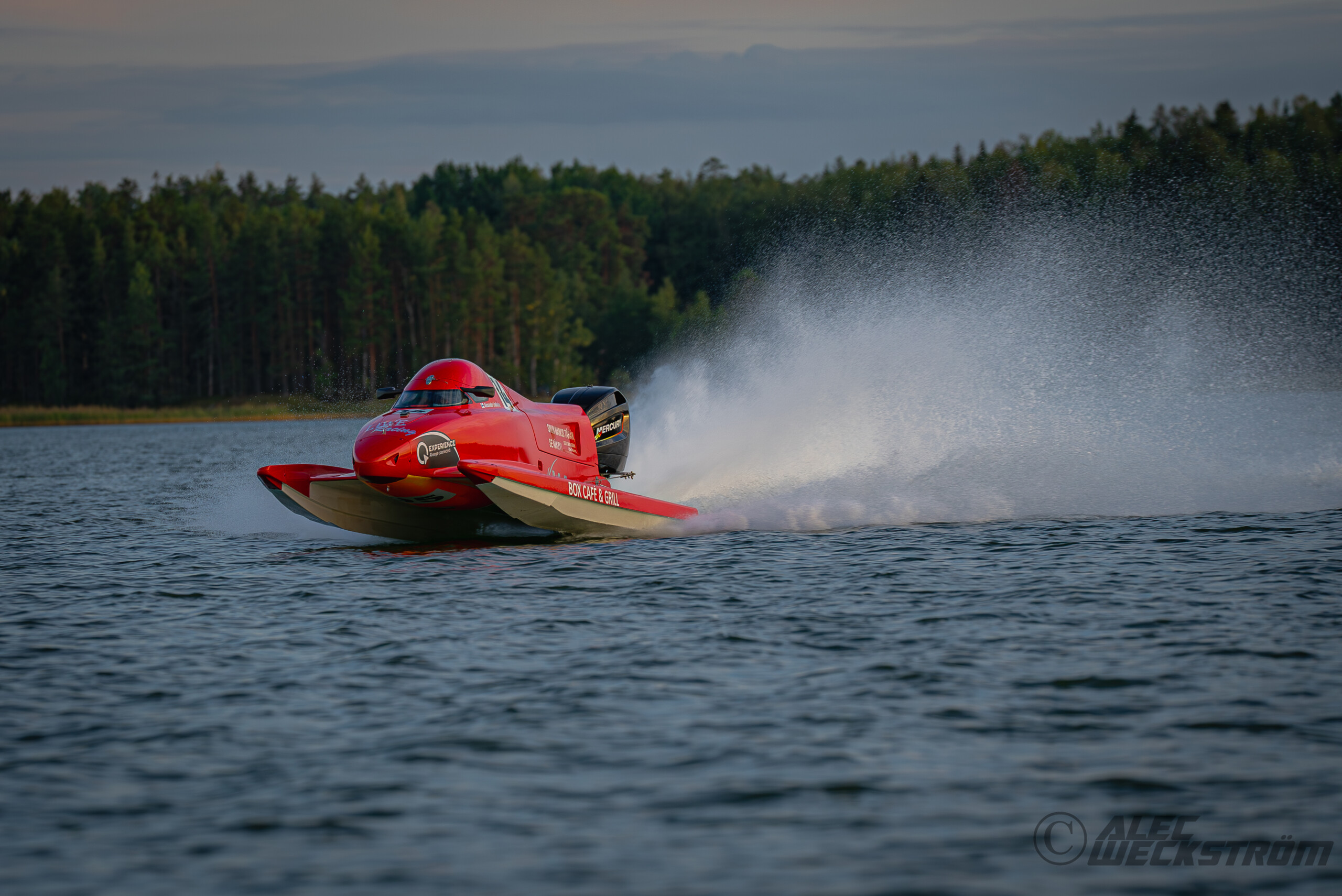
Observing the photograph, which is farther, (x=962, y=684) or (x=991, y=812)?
(x=962, y=684)

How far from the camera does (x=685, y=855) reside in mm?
6277

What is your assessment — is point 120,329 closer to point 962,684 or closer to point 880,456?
point 880,456

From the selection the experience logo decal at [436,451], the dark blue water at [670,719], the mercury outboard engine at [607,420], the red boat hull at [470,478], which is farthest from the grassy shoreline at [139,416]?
the dark blue water at [670,719]

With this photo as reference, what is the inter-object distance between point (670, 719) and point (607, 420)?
1125 cm

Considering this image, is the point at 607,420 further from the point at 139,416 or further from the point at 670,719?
the point at 139,416

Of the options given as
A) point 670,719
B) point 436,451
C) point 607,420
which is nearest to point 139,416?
point 607,420

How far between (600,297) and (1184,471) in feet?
339

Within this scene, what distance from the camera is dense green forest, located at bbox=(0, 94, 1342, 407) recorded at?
298ft

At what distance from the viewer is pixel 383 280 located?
347 feet

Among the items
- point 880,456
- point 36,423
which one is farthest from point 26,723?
point 36,423

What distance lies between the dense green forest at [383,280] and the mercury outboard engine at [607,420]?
235ft

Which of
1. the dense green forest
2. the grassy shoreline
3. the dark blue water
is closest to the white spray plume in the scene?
the dark blue water

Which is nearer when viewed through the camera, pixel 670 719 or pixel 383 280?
pixel 670 719

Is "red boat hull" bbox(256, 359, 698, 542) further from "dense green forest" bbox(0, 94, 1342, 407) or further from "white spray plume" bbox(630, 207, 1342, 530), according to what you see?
"dense green forest" bbox(0, 94, 1342, 407)
